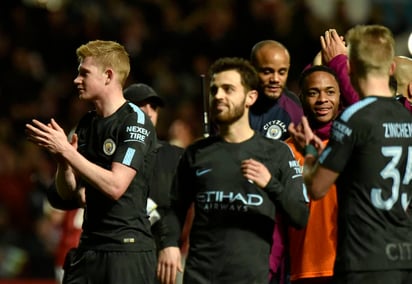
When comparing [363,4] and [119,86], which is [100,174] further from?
[363,4]

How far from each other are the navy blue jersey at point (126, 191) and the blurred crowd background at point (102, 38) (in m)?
7.62

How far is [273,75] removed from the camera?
8.41 m

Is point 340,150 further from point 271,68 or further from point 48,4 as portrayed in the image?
point 48,4

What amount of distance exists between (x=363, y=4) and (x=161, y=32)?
137 inches

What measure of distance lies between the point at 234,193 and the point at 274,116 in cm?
170

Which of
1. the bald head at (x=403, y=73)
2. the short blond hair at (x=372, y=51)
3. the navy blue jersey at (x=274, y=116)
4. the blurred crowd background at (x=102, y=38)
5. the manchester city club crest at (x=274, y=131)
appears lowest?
the short blond hair at (x=372, y=51)

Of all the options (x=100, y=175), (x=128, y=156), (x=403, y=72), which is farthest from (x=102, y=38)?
(x=100, y=175)

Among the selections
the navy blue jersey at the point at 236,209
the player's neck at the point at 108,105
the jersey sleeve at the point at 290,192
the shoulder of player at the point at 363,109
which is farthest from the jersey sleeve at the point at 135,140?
the shoulder of player at the point at 363,109

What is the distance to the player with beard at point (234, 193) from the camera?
22.0ft

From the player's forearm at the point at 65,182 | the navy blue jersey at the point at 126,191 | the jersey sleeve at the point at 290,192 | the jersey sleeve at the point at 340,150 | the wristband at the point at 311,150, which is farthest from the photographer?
the player's forearm at the point at 65,182

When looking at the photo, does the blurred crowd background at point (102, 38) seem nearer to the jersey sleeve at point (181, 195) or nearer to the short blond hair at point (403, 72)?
the short blond hair at point (403, 72)

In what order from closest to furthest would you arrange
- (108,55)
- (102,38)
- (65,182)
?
(108,55) < (65,182) < (102,38)

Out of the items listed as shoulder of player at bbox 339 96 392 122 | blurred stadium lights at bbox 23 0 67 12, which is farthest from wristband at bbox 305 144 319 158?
blurred stadium lights at bbox 23 0 67 12

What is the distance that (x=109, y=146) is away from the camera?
284 inches
